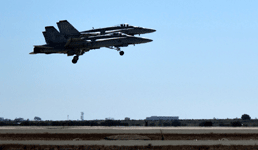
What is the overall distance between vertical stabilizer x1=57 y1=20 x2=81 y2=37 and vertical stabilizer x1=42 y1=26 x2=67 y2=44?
0.85 m

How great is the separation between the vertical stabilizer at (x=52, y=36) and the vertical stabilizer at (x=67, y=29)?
85 centimetres

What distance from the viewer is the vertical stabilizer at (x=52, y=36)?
5875 cm

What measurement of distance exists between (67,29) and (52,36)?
2.73 m

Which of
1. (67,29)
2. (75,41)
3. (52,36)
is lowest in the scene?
(75,41)

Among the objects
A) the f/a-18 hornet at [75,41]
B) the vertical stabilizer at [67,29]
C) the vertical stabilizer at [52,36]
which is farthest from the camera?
the vertical stabilizer at [52,36]

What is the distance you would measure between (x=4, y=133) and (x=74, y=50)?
1782cm

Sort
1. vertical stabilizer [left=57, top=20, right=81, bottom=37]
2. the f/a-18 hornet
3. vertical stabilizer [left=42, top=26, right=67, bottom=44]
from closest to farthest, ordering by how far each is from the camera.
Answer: the f/a-18 hornet, vertical stabilizer [left=57, top=20, right=81, bottom=37], vertical stabilizer [left=42, top=26, right=67, bottom=44]

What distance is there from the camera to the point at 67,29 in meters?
58.7

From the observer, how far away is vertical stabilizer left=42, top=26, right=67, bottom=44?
Result: 58.8 meters

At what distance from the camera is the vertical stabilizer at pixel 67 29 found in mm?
58344

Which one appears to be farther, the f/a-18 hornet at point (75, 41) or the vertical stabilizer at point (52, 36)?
the vertical stabilizer at point (52, 36)

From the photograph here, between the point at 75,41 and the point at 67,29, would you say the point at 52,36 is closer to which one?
the point at 67,29

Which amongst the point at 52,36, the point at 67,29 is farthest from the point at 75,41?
the point at 52,36

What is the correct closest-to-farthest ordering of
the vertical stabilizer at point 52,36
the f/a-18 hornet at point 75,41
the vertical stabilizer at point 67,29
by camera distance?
the f/a-18 hornet at point 75,41
the vertical stabilizer at point 67,29
the vertical stabilizer at point 52,36
